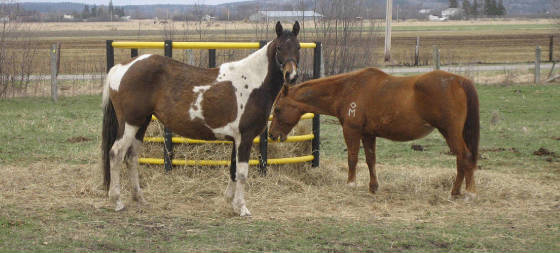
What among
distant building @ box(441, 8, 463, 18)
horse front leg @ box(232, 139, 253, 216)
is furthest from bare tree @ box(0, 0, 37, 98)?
distant building @ box(441, 8, 463, 18)

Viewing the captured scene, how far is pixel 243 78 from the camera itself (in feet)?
21.9

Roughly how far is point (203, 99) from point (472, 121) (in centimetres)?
290

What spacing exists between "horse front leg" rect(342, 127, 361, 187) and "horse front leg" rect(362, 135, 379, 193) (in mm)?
111

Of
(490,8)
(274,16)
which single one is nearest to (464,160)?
(274,16)

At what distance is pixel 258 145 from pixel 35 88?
10712mm

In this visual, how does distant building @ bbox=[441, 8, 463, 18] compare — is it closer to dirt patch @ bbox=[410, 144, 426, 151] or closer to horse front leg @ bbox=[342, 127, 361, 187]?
dirt patch @ bbox=[410, 144, 426, 151]

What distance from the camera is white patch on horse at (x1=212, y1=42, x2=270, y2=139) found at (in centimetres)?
656

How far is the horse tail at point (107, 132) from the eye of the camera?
7.04 m

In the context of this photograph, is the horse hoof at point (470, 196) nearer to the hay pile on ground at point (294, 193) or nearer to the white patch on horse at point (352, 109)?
the hay pile on ground at point (294, 193)

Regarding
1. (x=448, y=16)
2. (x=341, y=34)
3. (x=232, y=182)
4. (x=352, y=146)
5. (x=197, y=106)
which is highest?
(x=448, y=16)

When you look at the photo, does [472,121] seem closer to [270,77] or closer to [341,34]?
[270,77]

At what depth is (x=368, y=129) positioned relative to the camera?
7574 millimetres

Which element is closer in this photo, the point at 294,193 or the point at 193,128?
the point at 193,128

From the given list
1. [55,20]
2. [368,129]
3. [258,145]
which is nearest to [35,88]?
[258,145]
